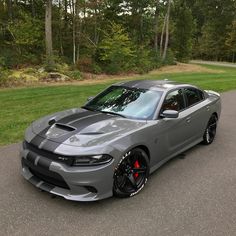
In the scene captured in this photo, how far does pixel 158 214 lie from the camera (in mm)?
3814

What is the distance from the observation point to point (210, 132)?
6590 mm

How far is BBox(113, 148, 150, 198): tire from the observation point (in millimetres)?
4066

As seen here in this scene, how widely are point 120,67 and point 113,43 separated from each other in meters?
1.75

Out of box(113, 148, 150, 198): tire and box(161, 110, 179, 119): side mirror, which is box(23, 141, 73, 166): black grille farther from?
box(161, 110, 179, 119): side mirror

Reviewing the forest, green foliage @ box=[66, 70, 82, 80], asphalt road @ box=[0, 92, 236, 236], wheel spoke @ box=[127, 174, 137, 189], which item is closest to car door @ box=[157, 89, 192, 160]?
asphalt road @ box=[0, 92, 236, 236]

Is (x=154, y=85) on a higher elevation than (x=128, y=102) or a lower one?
higher

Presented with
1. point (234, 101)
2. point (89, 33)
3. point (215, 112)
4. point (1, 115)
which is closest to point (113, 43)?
point (89, 33)

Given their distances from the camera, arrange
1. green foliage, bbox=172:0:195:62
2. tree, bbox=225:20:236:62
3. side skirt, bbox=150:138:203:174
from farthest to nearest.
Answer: tree, bbox=225:20:236:62
green foliage, bbox=172:0:195:62
side skirt, bbox=150:138:203:174

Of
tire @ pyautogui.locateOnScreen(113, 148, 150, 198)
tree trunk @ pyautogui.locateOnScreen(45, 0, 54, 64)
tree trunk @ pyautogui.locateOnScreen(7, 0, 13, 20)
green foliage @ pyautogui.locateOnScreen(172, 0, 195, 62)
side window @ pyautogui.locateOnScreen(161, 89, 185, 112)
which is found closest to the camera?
tire @ pyautogui.locateOnScreen(113, 148, 150, 198)

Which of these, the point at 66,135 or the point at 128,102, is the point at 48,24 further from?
the point at 66,135

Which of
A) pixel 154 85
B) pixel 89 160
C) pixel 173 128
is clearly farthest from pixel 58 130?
pixel 154 85

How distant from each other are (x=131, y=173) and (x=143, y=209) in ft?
1.76

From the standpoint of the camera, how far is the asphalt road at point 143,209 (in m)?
3.48

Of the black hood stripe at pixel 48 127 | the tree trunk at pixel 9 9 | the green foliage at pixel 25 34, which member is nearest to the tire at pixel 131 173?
the black hood stripe at pixel 48 127
